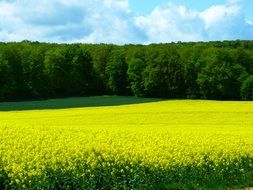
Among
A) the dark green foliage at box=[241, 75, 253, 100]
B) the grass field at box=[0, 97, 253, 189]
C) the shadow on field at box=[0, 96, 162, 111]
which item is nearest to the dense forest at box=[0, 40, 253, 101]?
the dark green foliage at box=[241, 75, 253, 100]

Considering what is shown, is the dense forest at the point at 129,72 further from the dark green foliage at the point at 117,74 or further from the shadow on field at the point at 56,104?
the shadow on field at the point at 56,104

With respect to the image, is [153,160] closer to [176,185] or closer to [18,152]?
[176,185]

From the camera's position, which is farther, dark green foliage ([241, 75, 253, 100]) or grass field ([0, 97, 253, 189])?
dark green foliage ([241, 75, 253, 100])

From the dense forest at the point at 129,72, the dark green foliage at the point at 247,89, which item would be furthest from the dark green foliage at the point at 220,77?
the dark green foliage at the point at 247,89

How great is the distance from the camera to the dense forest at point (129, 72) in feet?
273

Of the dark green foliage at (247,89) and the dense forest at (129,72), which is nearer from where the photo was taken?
the dark green foliage at (247,89)

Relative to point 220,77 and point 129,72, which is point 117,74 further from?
point 220,77

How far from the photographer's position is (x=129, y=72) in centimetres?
9512

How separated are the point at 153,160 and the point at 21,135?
14.9ft

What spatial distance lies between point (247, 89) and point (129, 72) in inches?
953

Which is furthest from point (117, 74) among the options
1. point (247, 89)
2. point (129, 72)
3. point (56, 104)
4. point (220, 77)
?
point (56, 104)

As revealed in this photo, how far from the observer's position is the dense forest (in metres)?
83.1

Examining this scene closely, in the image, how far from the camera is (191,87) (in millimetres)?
85375

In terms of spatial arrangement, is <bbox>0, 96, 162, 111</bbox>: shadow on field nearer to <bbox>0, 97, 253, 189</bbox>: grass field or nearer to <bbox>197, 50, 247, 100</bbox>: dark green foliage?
<bbox>197, 50, 247, 100</bbox>: dark green foliage
